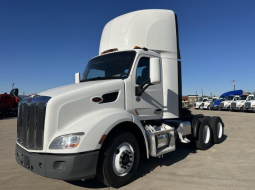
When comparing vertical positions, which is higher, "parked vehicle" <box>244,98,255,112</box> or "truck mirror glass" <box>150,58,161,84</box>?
"truck mirror glass" <box>150,58,161,84</box>

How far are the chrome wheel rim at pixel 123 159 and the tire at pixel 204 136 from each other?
3241 mm

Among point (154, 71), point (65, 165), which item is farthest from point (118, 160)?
point (154, 71)

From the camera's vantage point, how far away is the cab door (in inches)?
177

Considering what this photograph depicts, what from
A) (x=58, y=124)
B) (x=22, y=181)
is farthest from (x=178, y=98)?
(x=22, y=181)

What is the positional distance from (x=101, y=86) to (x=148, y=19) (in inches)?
100

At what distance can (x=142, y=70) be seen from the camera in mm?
4727

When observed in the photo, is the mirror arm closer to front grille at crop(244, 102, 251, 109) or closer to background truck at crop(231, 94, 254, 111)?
front grille at crop(244, 102, 251, 109)

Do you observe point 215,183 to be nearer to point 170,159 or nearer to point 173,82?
Result: point 170,159

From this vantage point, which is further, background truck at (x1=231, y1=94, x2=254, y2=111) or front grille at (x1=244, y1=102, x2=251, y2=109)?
background truck at (x1=231, y1=94, x2=254, y2=111)

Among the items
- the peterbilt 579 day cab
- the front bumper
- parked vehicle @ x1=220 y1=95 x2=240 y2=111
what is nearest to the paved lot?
the peterbilt 579 day cab

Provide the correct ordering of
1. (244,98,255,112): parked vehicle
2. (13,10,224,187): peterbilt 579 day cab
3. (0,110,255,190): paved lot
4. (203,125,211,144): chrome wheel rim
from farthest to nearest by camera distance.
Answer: (244,98,255,112): parked vehicle → (203,125,211,144): chrome wheel rim → (0,110,255,190): paved lot → (13,10,224,187): peterbilt 579 day cab

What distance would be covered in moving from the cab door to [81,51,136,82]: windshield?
22 cm

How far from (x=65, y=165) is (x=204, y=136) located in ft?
17.3

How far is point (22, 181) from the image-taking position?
4188 mm
